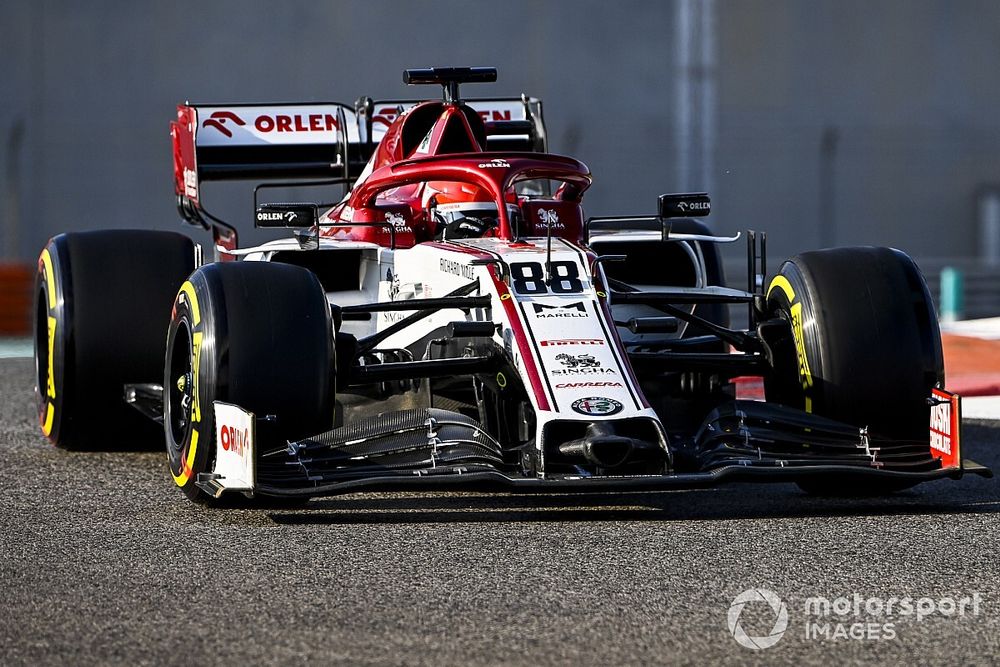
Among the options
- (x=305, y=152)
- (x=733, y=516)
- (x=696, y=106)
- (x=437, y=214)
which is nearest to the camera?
(x=733, y=516)

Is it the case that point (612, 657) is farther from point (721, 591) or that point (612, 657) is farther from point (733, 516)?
point (733, 516)

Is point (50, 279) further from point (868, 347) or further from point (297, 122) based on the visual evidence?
point (868, 347)

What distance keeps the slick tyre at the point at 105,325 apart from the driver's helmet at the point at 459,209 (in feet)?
Answer: 4.00

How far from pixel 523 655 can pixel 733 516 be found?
212 cm

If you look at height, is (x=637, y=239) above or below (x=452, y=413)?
above

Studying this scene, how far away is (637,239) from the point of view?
819 centimetres

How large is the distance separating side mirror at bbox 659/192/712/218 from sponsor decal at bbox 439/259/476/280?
114cm

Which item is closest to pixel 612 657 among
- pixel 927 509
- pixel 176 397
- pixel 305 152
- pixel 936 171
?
pixel 927 509

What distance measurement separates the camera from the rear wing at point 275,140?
964 centimetres

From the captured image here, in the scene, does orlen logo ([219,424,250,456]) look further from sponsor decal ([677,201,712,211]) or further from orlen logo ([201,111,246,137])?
orlen logo ([201,111,246,137])

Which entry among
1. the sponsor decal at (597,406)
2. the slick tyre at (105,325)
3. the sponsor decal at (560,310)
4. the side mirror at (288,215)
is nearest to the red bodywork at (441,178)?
the side mirror at (288,215)

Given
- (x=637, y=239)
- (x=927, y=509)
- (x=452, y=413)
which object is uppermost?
(x=637, y=239)

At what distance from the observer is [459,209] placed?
770cm

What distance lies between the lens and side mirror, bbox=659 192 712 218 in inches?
293
